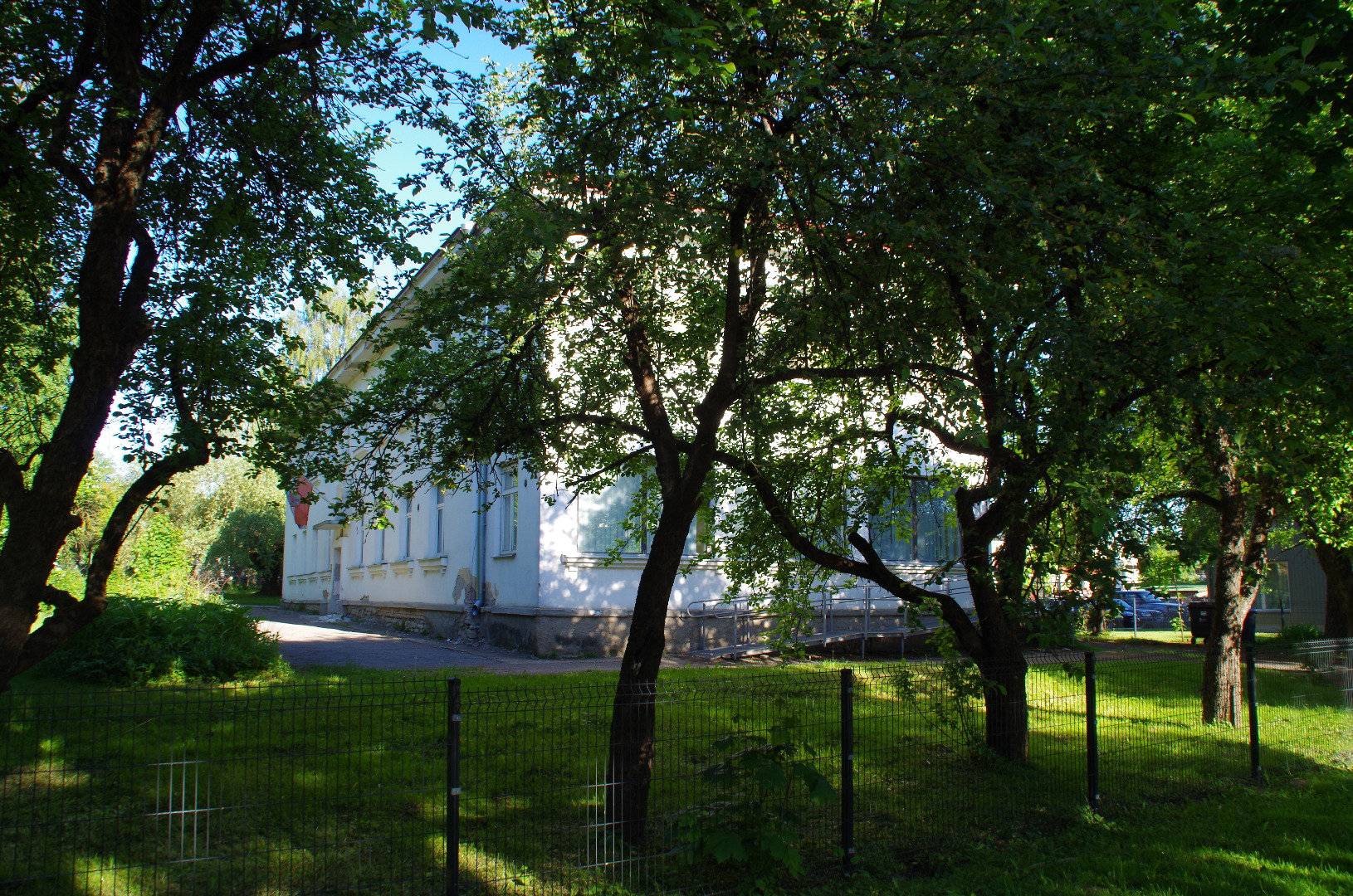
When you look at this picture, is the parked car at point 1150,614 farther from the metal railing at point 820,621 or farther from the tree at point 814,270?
the tree at point 814,270

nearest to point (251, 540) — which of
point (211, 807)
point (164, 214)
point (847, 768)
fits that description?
point (164, 214)

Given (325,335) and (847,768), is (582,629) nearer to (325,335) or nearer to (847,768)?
(847,768)

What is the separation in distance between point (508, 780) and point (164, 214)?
5.95 metres

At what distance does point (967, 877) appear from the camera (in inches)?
239

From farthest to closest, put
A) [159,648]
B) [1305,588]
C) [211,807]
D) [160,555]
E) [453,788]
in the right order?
[1305,588], [160,555], [159,648], [211,807], [453,788]

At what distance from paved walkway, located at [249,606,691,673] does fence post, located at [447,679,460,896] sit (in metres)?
7.58

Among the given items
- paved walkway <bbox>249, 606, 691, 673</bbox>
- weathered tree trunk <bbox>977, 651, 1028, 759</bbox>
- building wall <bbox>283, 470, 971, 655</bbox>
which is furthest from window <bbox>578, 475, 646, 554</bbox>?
weathered tree trunk <bbox>977, 651, 1028, 759</bbox>

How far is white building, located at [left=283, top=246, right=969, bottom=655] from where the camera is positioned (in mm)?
15102

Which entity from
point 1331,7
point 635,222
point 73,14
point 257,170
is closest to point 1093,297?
point 635,222

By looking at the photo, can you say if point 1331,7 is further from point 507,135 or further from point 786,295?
point 507,135

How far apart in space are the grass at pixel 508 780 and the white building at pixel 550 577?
16.2 feet

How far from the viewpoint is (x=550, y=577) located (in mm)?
15094

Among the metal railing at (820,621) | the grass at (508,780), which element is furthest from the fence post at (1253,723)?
the metal railing at (820,621)

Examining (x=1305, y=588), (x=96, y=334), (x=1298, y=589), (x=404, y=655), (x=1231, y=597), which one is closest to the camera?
(x=96, y=334)
